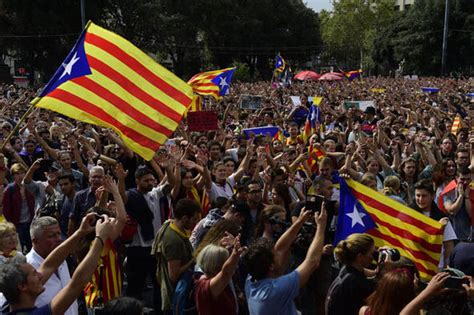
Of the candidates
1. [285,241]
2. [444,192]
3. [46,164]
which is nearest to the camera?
[285,241]

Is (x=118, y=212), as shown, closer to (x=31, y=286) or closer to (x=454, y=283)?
(x=31, y=286)

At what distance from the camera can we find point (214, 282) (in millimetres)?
4191

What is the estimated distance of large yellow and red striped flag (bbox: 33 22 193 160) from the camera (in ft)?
17.8

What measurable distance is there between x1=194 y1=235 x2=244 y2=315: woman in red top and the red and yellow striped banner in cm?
152

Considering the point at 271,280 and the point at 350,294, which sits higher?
the point at 271,280

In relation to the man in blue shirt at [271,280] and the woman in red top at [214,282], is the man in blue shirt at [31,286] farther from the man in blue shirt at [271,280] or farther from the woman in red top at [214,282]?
the man in blue shirt at [271,280]

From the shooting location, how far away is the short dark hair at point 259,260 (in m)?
4.00

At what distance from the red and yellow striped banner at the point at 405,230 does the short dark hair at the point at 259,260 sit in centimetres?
151

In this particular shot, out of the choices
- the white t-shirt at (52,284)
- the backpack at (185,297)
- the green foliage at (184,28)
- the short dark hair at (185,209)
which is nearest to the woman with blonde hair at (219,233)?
the backpack at (185,297)

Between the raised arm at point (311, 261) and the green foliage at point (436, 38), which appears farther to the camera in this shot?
the green foliage at point (436, 38)

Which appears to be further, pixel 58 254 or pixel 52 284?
pixel 52 284

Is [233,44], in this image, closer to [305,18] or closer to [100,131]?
[305,18]

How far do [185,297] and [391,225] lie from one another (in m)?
1.81

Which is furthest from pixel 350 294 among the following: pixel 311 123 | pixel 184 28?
pixel 184 28
